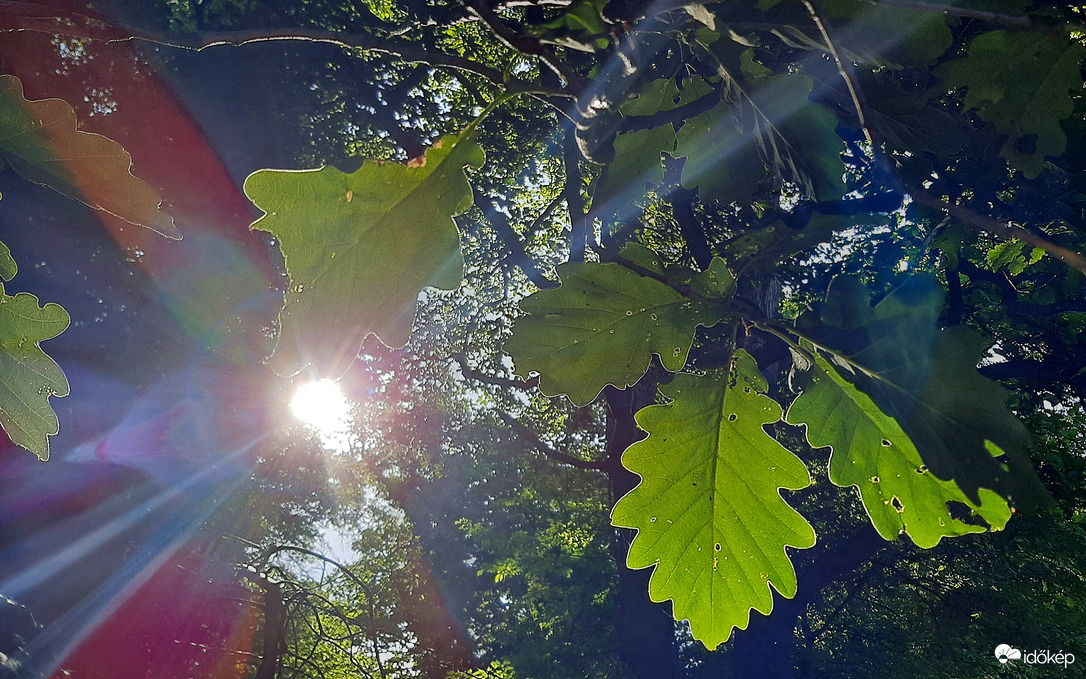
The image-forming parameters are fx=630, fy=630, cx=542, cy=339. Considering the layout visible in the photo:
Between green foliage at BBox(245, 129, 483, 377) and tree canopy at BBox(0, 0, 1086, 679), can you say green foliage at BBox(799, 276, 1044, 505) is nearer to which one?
tree canopy at BBox(0, 0, 1086, 679)

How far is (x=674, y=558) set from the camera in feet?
3.00

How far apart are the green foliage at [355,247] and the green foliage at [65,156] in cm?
14

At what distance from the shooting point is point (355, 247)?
1.94 feet

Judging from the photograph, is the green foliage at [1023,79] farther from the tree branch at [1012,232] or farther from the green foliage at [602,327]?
the green foliage at [602,327]

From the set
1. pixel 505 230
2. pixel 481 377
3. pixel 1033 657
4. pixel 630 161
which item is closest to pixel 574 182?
pixel 630 161

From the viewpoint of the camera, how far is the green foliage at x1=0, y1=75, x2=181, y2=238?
633 mm

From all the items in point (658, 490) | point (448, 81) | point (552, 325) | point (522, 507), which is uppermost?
point (448, 81)

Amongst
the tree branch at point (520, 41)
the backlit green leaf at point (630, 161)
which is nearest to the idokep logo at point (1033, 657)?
the backlit green leaf at point (630, 161)

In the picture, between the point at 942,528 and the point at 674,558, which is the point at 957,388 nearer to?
the point at 942,528

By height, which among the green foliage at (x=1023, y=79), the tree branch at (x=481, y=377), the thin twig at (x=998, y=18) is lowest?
the thin twig at (x=998, y=18)

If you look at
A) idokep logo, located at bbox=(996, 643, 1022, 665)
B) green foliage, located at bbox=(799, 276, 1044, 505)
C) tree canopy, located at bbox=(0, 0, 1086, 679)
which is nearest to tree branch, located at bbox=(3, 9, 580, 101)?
tree canopy, located at bbox=(0, 0, 1086, 679)

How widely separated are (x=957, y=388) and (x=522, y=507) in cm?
927

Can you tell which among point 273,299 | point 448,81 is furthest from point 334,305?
point 448,81

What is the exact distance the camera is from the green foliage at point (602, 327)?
0.77m
